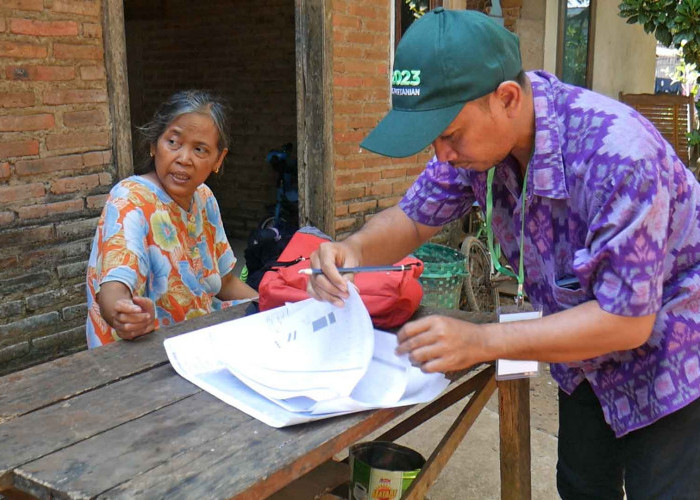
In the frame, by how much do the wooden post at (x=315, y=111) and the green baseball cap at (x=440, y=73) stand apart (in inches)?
119

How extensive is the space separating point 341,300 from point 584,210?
580mm

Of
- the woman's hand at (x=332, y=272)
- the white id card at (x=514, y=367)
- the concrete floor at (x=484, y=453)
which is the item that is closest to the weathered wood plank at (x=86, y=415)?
the woman's hand at (x=332, y=272)

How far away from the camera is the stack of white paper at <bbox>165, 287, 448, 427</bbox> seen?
1511 mm

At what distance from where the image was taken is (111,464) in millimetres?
1271

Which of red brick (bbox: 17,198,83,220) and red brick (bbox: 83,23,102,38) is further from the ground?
red brick (bbox: 83,23,102,38)

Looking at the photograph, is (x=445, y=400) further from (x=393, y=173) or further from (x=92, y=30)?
(x=393, y=173)

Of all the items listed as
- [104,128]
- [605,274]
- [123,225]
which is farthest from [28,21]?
[605,274]

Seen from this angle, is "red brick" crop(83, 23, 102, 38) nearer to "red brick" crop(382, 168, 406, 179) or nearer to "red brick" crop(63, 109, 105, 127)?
"red brick" crop(63, 109, 105, 127)

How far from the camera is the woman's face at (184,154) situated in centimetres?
243

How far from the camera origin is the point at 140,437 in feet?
4.53

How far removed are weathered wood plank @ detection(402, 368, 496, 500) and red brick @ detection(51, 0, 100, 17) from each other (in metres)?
2.47

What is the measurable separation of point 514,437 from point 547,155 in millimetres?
909

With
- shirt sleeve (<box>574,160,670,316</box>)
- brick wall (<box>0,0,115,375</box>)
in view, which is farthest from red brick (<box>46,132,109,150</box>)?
shirt sleeve (<box>574,160,670,316</box>)

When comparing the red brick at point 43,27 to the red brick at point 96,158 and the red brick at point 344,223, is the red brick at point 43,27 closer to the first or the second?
the red brick at point 96,158
